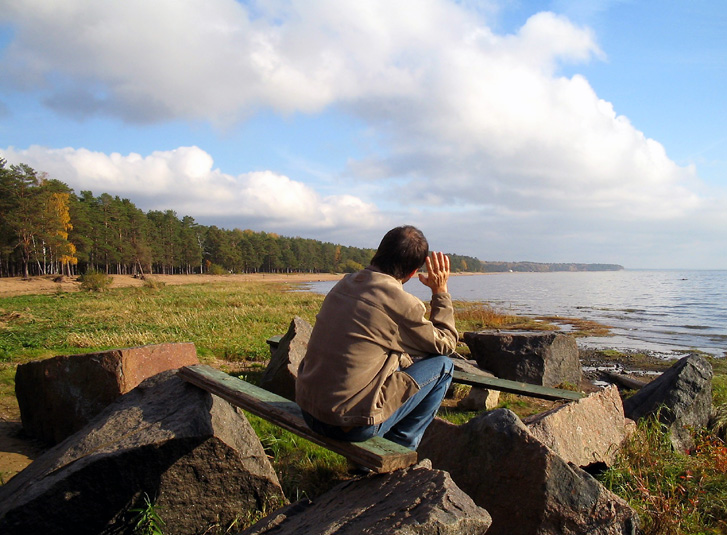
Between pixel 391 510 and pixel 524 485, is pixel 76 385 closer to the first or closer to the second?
pixel 391 510

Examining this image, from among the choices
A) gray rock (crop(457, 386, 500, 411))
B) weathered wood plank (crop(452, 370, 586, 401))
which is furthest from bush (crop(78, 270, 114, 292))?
weathered wood plank (crop(452, 370, 586, 401))

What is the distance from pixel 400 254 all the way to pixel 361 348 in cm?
69

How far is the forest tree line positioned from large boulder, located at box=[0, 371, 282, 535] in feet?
159

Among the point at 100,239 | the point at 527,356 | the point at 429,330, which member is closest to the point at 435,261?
the point at 429,330

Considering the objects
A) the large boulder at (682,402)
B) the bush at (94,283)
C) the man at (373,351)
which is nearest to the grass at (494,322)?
the large boulder at (682,402)

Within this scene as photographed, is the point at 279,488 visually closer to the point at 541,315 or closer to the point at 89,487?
the point at 89,487

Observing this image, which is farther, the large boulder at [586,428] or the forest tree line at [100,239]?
Answer: the forest tree line at [100,239]

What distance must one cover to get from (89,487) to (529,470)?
3.28m

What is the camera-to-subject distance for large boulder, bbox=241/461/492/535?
8.60 ft

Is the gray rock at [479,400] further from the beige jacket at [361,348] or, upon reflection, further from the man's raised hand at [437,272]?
the beige jacket at [361,348]

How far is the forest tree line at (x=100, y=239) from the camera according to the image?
48688 millimetres

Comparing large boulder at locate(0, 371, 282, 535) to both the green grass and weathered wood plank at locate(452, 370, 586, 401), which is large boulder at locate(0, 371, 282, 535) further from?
the green grass

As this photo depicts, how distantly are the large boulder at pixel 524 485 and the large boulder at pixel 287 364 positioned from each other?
10.6 feet

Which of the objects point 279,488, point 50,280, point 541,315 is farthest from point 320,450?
point 50,280
